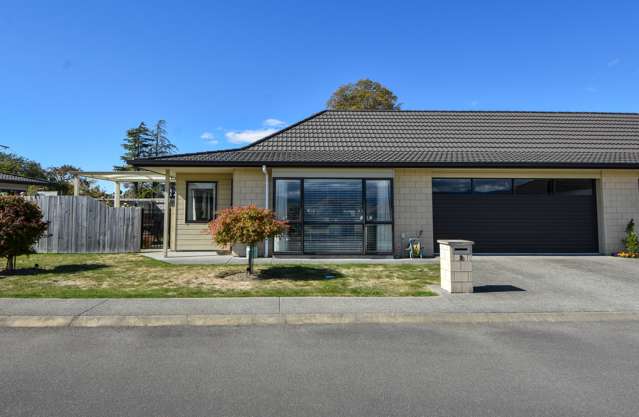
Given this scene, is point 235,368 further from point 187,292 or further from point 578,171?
point 578,171

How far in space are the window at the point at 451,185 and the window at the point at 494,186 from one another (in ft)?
0.96

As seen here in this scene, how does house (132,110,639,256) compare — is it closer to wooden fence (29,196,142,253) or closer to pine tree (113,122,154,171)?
wooden fence (29,196,142,253)

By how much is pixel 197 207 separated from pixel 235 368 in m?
10.9

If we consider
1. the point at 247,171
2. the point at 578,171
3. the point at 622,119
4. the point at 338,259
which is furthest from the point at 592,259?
the point at 247,171

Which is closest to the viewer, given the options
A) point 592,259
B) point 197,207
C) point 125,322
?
point 125,322

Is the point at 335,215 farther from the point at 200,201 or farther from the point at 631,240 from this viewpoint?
the point at 631,240

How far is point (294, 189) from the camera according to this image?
11.9 metres

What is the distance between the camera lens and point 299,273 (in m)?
9.03

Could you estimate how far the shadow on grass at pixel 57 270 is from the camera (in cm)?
886

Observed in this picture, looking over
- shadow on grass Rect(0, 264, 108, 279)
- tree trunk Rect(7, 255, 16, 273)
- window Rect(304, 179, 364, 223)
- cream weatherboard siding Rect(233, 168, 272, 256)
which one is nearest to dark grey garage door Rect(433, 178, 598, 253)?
window Rect(304, 179, 364, 223)

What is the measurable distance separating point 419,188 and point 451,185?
1364 mm

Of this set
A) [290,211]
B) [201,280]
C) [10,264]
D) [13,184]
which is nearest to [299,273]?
[201,280]

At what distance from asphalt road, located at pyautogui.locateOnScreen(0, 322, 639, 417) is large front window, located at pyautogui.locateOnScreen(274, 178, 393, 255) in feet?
21.5

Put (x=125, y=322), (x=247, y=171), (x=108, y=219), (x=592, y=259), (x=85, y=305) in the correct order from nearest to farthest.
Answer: (x=125, y=322), (x=85, y=305), (x=592, y=259), (x=247, y=171), (x=108, y=219)
